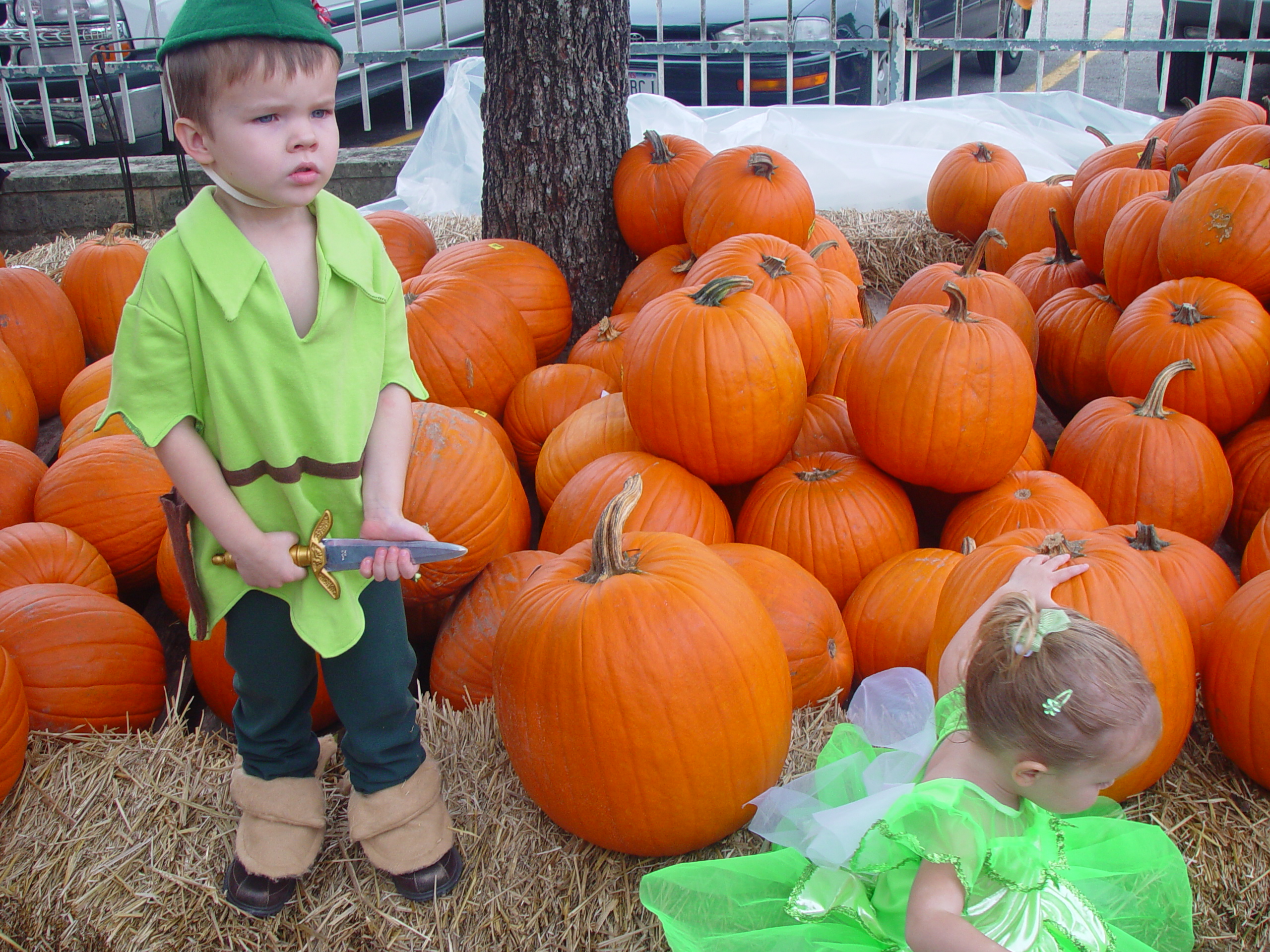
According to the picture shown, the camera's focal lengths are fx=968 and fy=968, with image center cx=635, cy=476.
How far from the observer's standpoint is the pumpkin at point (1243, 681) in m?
1.98

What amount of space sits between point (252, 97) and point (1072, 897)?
70.3 inches

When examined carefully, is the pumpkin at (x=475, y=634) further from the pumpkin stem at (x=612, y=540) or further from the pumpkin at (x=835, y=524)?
the pumpkin at (x=835, y=524)

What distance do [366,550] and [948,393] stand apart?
5.41ft

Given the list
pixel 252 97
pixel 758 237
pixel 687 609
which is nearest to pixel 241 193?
pixel 252 97

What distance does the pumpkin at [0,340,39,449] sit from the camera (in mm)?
3391

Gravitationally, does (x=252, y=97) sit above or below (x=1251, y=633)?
above

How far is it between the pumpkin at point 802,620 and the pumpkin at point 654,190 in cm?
191

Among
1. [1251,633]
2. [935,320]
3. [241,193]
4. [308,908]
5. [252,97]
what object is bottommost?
[308,908]

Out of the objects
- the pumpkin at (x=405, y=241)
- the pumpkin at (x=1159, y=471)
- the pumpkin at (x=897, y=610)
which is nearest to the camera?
the pumpkin at (x=897, y=610)

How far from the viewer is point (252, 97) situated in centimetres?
142

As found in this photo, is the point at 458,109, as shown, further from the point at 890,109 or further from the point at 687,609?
the point at 687,609

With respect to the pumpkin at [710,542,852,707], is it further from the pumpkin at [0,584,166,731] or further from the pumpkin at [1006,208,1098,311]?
the pumpkin at [1006,208,1098,311]

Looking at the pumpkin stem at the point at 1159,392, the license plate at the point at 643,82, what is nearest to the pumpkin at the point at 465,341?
the pumpkin stem at the point at 1159,392

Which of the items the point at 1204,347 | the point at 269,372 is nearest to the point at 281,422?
the point at 269,372
